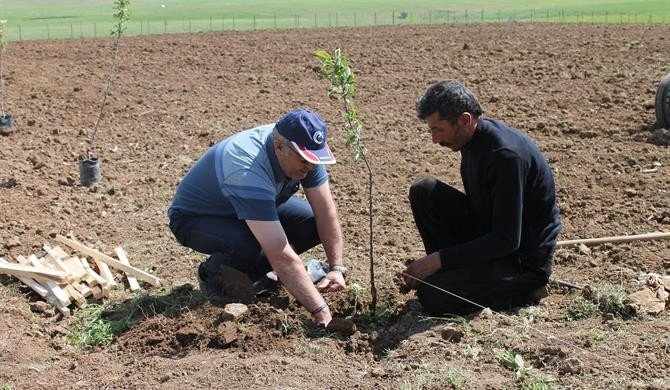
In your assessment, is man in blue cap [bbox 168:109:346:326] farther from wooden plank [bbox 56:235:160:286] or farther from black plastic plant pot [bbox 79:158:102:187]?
black plastic plant pot [bbox 79:158:102:187]

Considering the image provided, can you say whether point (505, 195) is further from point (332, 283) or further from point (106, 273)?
point (106, 273)

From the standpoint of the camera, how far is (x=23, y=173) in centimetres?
918

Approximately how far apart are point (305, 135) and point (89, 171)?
15.0 ft

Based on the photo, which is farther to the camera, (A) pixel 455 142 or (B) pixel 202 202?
(B) pixel 202 202

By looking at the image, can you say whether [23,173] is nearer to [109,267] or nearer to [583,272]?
[109,267]

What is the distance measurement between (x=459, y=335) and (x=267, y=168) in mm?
1435

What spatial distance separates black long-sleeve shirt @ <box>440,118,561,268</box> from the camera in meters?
5.00

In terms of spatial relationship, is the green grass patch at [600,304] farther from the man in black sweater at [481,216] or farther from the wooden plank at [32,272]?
the wooden plank at [32,272]

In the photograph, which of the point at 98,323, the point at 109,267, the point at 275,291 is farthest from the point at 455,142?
the point at 109,267

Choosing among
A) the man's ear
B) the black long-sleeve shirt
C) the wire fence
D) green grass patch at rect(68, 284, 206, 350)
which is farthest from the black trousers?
the wire fence


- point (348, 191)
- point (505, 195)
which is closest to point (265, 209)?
point (505, 195)

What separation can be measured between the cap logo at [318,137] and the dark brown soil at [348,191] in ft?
3.53

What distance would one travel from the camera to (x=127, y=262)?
672 centimetres

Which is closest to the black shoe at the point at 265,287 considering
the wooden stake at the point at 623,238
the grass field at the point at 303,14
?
the wooden stake at the point at 623,238
